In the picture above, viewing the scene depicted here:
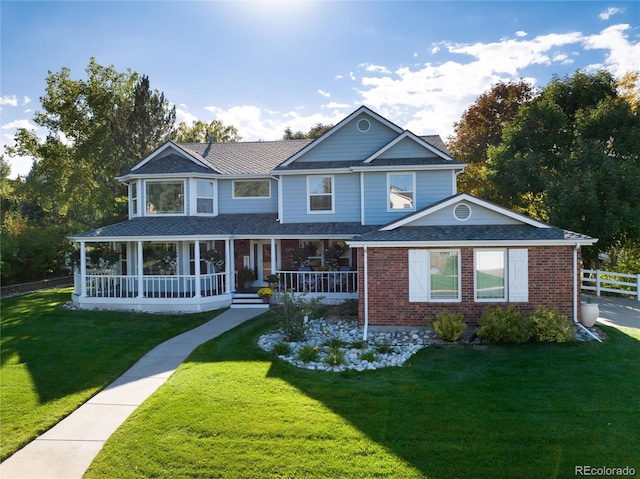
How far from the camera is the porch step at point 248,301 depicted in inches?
619

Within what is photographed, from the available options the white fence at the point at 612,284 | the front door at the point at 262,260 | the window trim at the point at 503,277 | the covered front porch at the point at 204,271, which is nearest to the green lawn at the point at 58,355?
the covered front porch at the point at 204,271

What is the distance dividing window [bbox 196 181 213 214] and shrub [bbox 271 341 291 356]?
9.69m

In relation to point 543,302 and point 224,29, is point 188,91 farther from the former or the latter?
point 543,302

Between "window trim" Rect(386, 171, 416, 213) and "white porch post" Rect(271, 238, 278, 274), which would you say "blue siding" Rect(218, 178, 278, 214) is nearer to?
"white porch post" Rect(271, 238, 278, 274)

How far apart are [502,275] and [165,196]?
14014 mm

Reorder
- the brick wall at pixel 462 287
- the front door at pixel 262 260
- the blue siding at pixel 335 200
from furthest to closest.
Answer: the front door at pixel 262 260
the blue siding at pixel 335 200
the brick wall at pixel 462 287

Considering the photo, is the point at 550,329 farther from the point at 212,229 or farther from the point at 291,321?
the point at 212,229

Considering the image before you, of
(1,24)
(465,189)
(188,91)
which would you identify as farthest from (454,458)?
(465,189)

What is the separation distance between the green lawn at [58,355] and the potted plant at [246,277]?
3220 mm

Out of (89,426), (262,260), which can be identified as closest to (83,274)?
(262,260)

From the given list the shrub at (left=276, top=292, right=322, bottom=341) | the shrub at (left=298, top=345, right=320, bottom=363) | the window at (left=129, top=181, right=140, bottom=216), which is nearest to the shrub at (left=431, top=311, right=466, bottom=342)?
the shrub at (left=298, top=345, right=320, bottom=363)

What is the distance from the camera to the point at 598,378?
310 inches

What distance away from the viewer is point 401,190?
1658cm

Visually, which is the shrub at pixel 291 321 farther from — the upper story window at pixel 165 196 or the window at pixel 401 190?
the upper story window at pixel 165 196
